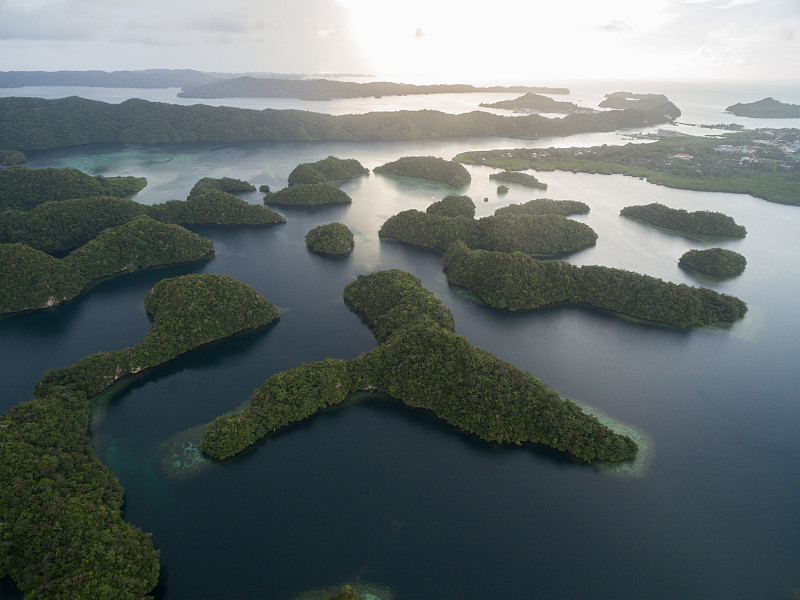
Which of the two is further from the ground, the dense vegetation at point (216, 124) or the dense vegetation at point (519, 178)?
the dense vegetation at point (216, 124)

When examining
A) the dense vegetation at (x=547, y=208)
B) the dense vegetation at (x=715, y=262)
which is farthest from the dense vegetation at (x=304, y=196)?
the dense vegetation at (x=715, y=262)

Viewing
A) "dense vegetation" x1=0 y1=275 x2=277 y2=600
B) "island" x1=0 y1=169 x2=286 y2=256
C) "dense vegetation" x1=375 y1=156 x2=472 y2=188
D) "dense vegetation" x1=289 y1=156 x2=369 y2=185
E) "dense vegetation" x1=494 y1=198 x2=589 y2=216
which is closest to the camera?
"dense vegetation" x1=0 y1=275 x2=277 y2=600

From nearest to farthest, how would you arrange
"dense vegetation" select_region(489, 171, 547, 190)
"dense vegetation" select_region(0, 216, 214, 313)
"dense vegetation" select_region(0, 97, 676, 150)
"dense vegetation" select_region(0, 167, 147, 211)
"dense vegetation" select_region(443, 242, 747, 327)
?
"dense vegetation" select_region(0, 216, 214, 313), "dense vegetation" select_region(443, 242, 747, 327), "dense vegetation" select_region(0, 167, 147, 211), "dense vegetation" select_region(489, 171, 547, 190), "dense vegetation" select_region(0, 97, 676, 150)

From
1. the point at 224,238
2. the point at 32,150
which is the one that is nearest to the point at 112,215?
the point at 224,238

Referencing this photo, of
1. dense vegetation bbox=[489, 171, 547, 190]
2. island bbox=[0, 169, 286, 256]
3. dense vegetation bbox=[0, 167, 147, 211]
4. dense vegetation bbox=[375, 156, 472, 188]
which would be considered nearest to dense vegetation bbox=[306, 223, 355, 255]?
island bbox=[0, 169, 286, 256]

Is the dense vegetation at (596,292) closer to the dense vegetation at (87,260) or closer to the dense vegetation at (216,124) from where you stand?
the dense vegetation at (87,260)

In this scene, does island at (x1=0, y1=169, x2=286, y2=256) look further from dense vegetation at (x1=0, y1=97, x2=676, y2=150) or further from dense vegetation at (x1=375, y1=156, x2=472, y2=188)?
dense vegetation at (x1=0, y1=97, x2=676, y2=150)

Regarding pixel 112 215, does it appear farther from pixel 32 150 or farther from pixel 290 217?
pixel 32 150
